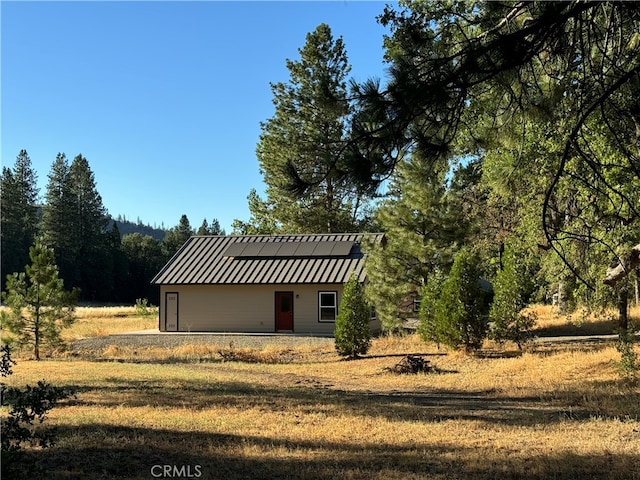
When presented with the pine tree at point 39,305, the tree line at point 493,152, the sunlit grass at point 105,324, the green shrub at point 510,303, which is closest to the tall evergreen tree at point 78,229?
the sunlit grass at point 105,324

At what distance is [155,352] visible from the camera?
59.8 ft

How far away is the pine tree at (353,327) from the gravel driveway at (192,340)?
3776mm

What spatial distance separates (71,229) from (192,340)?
174 ft

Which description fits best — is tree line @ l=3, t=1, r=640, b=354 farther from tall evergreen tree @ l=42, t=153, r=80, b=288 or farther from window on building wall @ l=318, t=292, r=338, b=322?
tall evergreen tree @ l=42, t=153, r=80, b=288

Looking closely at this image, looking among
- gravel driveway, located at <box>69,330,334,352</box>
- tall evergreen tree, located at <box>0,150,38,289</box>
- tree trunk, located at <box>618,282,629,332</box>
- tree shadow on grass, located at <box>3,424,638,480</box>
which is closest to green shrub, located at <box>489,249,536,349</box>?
tree trunk, located at <box>618,282,629,332</box>

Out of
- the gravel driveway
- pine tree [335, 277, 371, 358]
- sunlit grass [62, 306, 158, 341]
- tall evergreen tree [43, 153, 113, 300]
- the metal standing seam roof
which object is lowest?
the gravel driveway

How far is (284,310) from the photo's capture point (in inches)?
990

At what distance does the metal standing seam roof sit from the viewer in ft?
80.8

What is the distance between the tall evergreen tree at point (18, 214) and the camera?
62.4 meters

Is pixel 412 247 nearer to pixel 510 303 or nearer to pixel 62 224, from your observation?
pixel 510 303

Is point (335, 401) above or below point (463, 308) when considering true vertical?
below

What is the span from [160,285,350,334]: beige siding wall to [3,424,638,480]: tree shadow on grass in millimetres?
18033

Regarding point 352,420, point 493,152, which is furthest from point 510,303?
point 352,420

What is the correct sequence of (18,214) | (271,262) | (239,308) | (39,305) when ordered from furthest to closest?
1. (18,214)
2. (271,262)
3. (239,308)
4. (39,305)
